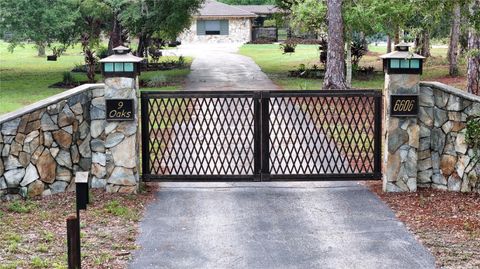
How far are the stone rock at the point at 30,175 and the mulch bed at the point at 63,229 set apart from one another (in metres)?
0.24

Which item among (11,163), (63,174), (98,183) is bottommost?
(98,183)

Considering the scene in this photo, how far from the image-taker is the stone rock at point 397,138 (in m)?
9.07

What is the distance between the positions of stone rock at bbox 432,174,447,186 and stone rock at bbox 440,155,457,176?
63 millimetres

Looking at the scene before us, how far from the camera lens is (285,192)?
9.25m

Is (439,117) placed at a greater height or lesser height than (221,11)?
lesser

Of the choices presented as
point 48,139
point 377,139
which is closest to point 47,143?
point 48,139

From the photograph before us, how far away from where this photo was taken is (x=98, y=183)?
922 cm

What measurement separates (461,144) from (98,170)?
14.7ft

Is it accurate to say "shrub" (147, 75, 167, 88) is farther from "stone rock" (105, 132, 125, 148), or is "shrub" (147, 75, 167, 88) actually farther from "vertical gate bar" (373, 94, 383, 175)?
"vertical gate bar" (373, 94, 383, 175)

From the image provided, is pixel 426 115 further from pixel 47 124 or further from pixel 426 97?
pixel 47 124

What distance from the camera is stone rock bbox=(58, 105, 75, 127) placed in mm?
8914

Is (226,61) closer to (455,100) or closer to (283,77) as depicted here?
(283,77)

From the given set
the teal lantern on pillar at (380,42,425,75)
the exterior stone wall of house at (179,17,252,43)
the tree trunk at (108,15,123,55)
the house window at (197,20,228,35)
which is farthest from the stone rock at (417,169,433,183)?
the house window at (197,20,228,35)

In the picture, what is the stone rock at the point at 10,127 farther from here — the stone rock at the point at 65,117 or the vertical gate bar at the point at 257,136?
the vertical gate bar at the point at 257,136
